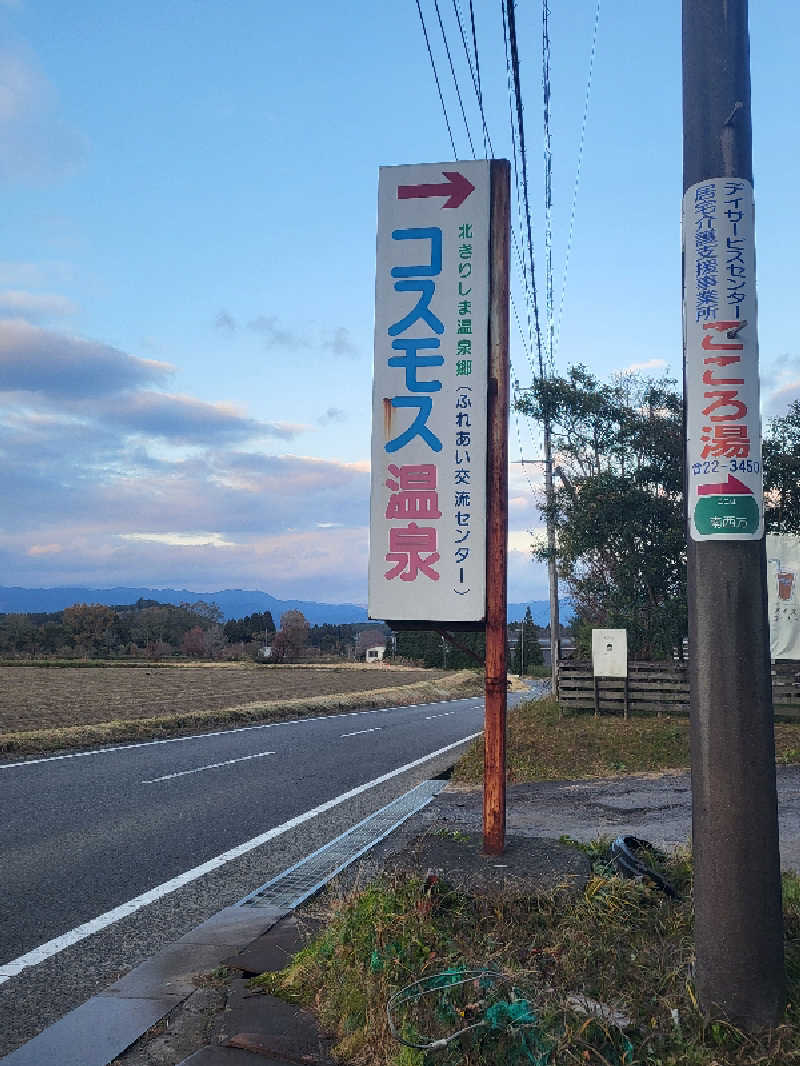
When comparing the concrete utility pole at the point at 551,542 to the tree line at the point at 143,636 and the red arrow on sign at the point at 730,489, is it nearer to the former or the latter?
the red arrow on sign at the point at 730,489

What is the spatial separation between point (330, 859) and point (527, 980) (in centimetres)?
423

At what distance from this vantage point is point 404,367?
5.94 meters

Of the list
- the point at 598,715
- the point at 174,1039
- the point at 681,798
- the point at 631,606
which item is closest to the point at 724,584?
the point at 174,1039

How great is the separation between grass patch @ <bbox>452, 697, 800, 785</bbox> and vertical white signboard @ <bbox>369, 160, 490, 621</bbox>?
20.6ft

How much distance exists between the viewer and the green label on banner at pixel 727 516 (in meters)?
3.50

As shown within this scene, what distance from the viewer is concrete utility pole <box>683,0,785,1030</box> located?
3.32 metres

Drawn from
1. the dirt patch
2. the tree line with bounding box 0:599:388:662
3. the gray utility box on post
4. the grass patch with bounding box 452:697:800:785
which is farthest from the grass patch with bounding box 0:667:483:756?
the tree line with bounding box 0:599:388:662

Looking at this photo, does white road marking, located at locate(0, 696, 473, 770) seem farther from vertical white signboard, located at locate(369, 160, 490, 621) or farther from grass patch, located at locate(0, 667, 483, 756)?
vertical white signboard, located at locate(369, 160, 490, 621)

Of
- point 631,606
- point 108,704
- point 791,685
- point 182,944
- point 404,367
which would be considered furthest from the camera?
point 108,704

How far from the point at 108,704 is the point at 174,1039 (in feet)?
75.5

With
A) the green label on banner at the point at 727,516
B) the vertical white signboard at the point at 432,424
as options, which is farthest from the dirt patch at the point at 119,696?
the green label on banner at the point at 727,516

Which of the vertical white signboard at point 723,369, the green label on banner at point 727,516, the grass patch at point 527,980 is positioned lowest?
the grass patch at point 527,980

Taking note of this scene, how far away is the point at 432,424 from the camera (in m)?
5.88

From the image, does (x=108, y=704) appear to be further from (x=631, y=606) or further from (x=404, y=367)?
(x=404, y=367)
